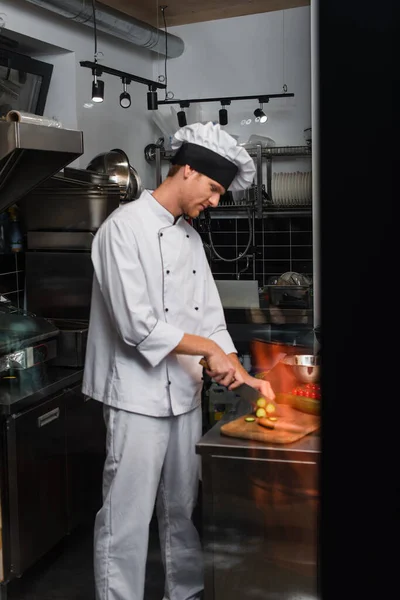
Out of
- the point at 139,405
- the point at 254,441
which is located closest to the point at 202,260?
the point at 139,405

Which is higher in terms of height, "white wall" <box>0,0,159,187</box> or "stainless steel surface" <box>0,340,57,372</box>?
"white wall" <box>0,0,159,187</box>

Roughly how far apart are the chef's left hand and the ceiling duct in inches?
81.4

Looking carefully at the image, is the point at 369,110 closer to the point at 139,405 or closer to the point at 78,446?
the point at 139,405

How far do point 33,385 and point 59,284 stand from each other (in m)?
0.67

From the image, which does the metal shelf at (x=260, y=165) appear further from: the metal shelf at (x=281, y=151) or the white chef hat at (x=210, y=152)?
the white chef hat at (x=210, y=152)

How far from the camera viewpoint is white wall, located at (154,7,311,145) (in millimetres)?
4215

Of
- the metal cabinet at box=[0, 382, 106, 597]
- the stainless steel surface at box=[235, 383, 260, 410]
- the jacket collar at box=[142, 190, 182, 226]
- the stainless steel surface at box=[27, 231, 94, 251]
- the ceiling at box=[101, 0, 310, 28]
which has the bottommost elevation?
the metal cabinet at box=[0, 382, 106, 597]

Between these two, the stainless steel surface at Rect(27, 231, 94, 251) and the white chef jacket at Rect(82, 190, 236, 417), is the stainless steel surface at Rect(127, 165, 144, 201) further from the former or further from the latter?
the white chef jacket at Rect(82, 190, 236, 417)

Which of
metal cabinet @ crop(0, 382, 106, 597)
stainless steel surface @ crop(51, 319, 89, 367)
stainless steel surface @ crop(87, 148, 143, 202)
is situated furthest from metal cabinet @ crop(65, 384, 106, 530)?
stainless steel surface @ crop(87, 148, 143, 202)

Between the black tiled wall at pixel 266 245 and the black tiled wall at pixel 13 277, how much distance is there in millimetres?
1658

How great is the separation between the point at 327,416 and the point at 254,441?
1.22m

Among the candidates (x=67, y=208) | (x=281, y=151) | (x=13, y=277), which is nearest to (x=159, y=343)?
(x=67, y=208)

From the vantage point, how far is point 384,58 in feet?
0.48

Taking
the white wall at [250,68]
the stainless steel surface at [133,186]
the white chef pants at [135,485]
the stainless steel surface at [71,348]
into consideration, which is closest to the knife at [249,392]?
the white chef pants at [135,485]
